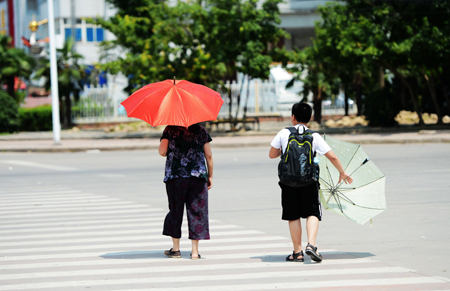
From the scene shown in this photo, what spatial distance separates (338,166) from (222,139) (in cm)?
1897

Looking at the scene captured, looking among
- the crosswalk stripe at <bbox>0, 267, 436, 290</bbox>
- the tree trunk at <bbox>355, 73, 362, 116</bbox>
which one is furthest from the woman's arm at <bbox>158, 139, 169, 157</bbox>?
the tree trunk at <bbox>355, 73, 362, 116</bbox>

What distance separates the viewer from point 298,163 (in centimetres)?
596

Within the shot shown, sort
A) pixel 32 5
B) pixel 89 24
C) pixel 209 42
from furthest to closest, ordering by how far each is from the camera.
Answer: pixel 32 5 → pixel 89 24 → pixel 209 42

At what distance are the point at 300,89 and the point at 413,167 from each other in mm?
20918

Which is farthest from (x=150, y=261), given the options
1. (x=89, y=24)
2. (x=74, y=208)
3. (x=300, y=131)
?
(x=89, y=24)

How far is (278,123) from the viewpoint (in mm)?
34000

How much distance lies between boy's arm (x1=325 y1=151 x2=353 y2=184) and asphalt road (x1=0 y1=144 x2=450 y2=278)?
2.75 ft

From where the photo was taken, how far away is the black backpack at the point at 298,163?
19.5 feet

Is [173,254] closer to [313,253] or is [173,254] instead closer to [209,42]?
[313,253]

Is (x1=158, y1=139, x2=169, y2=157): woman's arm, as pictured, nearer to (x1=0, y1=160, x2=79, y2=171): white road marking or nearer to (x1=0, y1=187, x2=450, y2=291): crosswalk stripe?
(x1=0, y1=187, x2=450, y2=291): crosswalk stripe

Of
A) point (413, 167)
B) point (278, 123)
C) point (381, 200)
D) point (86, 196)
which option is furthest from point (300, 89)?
point (381, 200)

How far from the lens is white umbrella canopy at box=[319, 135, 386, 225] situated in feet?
21.0

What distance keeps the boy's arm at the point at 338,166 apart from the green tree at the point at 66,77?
Result: 2946 centimetres

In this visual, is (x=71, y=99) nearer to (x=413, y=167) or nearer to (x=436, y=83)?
(x=436, y=83)
